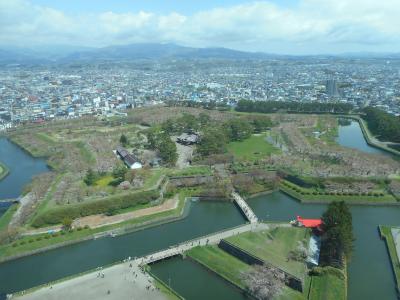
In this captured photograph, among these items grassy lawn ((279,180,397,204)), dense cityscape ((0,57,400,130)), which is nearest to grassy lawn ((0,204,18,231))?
grassy lawn ((279,180,397,204))

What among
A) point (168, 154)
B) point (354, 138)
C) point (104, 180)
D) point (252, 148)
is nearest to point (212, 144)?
point (168, 154)

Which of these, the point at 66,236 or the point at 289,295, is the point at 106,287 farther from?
the point at 289,295

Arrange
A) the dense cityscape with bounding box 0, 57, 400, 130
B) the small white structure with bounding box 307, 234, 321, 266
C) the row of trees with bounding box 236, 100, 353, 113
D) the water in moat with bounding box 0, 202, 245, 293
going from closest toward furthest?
the small white structure with bounding box 307, 234, 321, 266, the water in moat with bounding box 0, 202, 245, 293, the row of trees with bounding box 236, 100, 353, 113, the dense cityscape with bounding box 0, 57, 400, 130

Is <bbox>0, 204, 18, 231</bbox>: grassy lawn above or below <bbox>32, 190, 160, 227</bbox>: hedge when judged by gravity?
below

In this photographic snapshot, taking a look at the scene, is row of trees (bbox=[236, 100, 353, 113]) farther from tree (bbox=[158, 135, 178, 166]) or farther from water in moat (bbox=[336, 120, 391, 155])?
tree (bbox=[158, 135, 178, 166])

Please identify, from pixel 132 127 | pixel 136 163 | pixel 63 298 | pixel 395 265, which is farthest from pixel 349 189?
pixel 132 127

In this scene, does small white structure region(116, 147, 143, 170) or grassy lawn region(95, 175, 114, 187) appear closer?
grassy lawn region(95, 175, 114, 187)

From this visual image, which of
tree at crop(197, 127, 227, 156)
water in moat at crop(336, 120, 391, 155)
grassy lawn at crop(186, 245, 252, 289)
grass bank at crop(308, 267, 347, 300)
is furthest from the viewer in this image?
water in moat at crop(336, 120, 391, 155)
